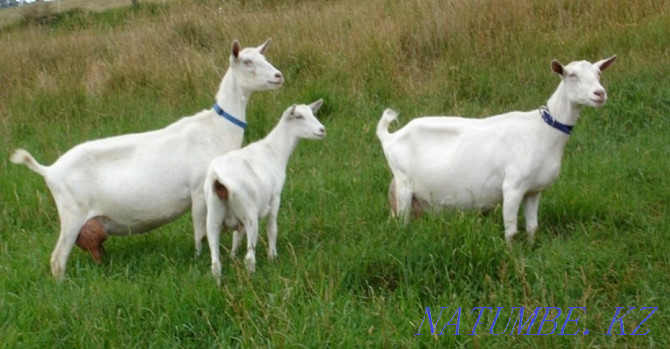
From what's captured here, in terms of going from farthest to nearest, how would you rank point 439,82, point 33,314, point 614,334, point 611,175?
point 439,82 → point 611,175 → point 33,314 → point 614,334

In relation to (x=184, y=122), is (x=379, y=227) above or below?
below

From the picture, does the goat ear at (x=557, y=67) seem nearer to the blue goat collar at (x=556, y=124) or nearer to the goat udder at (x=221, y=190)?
the blue goat collar at (x=556, y=124)

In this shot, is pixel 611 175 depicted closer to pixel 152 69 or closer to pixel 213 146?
pixel 213 146

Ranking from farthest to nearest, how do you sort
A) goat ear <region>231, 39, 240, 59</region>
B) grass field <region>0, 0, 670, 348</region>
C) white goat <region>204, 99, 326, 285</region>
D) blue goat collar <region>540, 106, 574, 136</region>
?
goat ear <region>231, 39, 240, 59</region> < blue goat collar <region>540, 106, 574, 136</region> < white goat <region>204, 99, 326, 285</region> < grass field <region>0, 0, 670, 348</region>

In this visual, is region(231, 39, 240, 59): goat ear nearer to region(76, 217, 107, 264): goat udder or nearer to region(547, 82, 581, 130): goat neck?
region(76, 217, 107, 264): goat udder

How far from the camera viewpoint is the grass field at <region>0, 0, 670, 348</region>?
14.8ft

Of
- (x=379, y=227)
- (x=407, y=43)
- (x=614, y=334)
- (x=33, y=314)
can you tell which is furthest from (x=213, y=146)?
(x=407, y=43)

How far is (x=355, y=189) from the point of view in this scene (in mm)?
7238

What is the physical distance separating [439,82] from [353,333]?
6085 millimetres

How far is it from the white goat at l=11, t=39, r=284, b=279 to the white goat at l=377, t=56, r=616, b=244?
4.60ft

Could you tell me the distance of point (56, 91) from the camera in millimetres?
11031

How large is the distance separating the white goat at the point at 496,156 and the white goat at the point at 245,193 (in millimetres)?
889

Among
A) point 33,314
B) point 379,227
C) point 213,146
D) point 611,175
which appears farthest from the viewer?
point 611,175

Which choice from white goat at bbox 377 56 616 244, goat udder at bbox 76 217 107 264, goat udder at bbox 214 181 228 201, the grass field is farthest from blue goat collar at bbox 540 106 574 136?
goat udder at bbox 76 217 107 264
